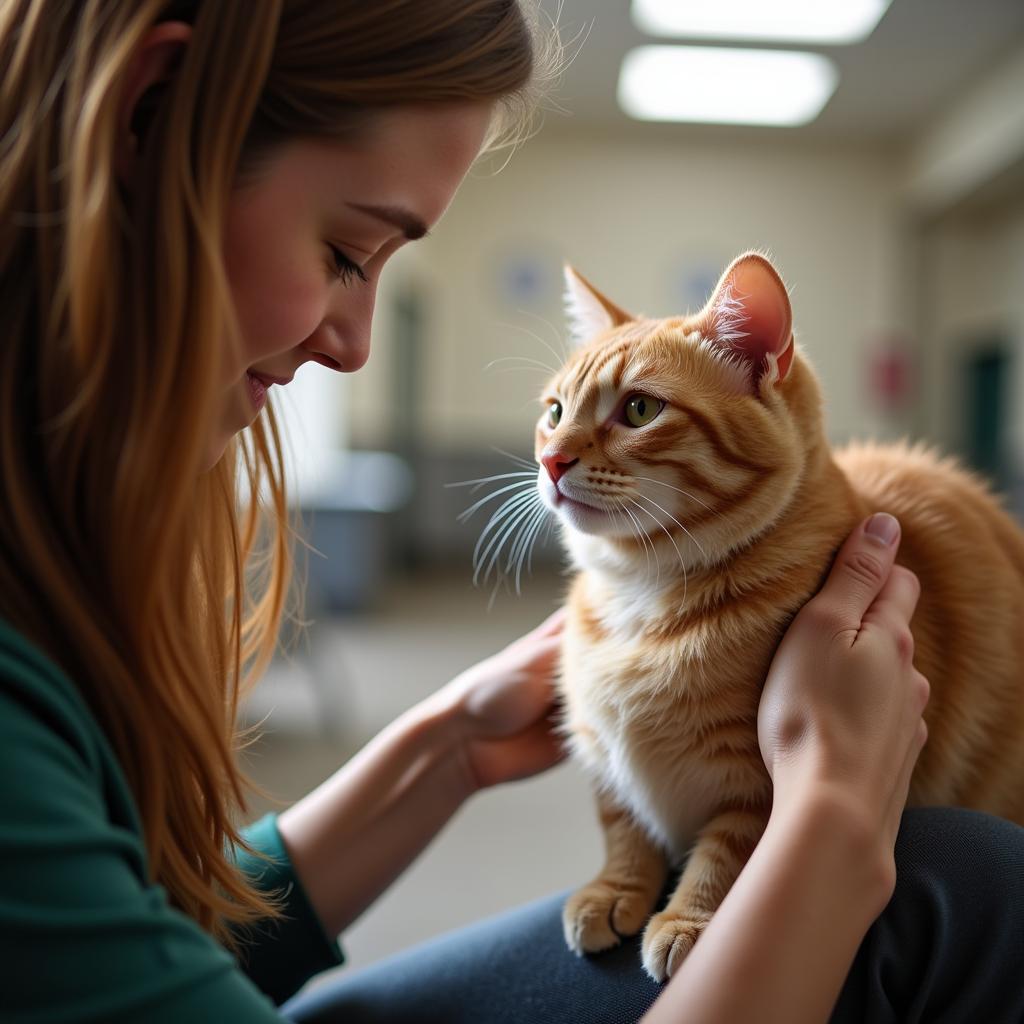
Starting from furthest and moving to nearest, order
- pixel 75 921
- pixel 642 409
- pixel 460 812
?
1. pixel 460 812
2. pixel 642 409
3. pixel 75 921

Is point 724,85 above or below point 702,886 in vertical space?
above

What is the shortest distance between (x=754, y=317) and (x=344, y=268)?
0.36 m

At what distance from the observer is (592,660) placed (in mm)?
887

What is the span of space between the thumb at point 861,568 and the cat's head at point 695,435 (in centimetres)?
7

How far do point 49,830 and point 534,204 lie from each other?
22.4 ft

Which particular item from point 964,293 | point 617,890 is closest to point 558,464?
point 617,890

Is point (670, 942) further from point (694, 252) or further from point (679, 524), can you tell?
point (694, 252)

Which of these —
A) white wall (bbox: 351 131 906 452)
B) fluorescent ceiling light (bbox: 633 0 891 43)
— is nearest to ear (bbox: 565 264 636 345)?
fluorescent ceiling light (bbox: 633 0 891 43)

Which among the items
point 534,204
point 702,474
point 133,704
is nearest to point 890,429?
point 534,204

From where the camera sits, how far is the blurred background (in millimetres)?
4918

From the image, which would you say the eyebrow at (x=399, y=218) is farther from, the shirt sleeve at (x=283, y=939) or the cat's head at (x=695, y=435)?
the shirt sleeve at (x=283, y=939)

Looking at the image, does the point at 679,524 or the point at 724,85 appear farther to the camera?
the point at 724,85

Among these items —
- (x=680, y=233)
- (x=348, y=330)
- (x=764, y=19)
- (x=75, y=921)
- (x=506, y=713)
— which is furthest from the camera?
(x=680, y=233)

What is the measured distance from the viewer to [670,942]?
735 millimetres
